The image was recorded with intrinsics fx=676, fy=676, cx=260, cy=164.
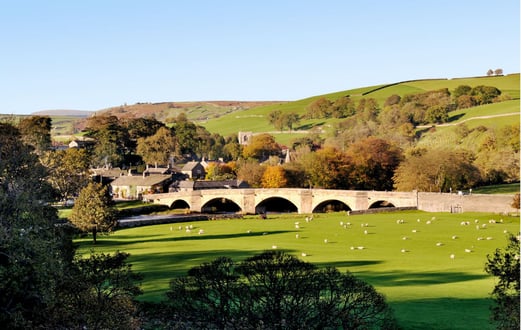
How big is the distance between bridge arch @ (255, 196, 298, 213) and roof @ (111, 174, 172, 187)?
18656 mm

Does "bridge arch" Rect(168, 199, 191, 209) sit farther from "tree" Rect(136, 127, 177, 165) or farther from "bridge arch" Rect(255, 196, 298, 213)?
"tree" Rect(136, 127, 177, 165)

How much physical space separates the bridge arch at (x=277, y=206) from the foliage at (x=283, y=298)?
63.9m

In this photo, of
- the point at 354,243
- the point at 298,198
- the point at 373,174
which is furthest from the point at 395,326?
the point at 373,174

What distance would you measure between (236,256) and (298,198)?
42.5 metres

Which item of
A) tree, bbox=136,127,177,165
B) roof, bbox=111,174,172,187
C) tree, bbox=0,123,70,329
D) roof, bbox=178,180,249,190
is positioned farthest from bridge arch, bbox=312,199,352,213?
tree, bbox=0,123,70,329

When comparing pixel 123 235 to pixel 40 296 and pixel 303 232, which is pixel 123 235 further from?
pixel 40 296

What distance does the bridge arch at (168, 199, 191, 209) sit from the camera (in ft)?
283

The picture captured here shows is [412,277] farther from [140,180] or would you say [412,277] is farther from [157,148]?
[157,148]

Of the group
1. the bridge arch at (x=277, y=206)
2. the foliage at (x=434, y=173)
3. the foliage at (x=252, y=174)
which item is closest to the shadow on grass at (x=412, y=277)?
the foliage at (x=434, y=173)

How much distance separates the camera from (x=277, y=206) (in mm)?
89062

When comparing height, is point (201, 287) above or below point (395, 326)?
above

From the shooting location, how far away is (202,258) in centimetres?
3850

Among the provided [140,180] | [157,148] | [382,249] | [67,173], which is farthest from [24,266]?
[157,148]

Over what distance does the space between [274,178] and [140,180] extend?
20258mm
